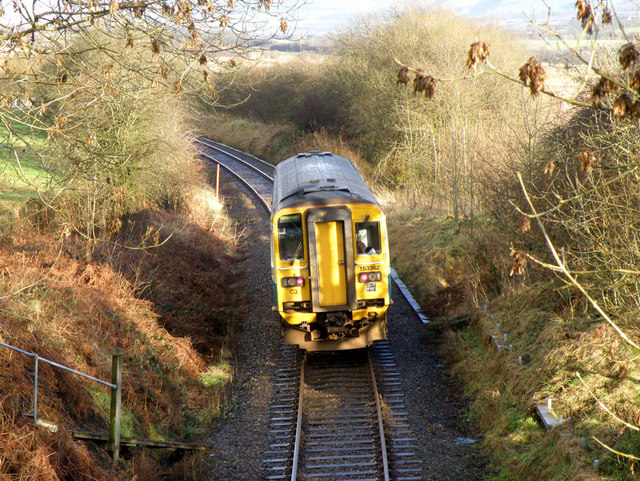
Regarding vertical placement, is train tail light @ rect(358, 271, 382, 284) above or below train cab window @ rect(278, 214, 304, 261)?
below

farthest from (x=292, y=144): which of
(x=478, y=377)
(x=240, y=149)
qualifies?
(x=478, y=377)

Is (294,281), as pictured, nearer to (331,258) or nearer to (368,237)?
(331,258)

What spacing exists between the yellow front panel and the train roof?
1.60ft

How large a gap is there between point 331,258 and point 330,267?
0.16 m

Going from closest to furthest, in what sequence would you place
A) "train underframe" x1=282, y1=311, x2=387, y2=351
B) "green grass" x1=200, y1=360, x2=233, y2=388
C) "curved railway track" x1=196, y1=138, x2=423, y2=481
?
1. "curved railway track" x1=196, y1=138, x2=423, y2=481
2. "train underframe" x1=282, y1=311, x2=387, y2=351
3. "green grass" x1=200, y1=360, x2=233, y2=388

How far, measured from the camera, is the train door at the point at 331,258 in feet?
33.0

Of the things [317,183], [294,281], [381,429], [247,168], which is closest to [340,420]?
[381,429]

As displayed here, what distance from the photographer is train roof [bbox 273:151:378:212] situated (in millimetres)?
10266

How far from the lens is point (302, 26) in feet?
30.8

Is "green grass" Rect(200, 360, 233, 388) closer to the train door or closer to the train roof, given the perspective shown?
the train door

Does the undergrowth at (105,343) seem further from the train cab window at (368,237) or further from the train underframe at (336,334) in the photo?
the train cab window at (368,237)

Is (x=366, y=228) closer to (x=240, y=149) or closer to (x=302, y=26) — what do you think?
(x=302, y=26)

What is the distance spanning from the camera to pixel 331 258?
10.2m

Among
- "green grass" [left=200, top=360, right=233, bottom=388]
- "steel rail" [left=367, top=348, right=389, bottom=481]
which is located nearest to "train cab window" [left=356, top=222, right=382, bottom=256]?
"steel rail" [left=367, top=348, right=389, bottom=481]
